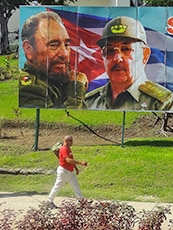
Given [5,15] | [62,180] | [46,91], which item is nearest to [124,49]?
[46,91]

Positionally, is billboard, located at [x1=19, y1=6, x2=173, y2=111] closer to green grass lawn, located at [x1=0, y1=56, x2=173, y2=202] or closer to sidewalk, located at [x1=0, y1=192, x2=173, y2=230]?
green grass lawn, located at [x1=0, y1=56, x2=173, y2=202]

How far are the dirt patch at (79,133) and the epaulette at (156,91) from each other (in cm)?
181

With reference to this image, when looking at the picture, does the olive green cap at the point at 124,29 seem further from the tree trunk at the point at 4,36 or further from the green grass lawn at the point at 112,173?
the tree trunk at the point at 4,36

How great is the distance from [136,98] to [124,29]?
150cm

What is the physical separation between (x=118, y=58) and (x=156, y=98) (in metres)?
1.19

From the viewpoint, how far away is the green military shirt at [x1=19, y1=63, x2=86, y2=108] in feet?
46.4

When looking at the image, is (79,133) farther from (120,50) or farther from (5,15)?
(5,15)

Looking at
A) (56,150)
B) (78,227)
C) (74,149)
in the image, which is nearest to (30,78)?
(74,149)

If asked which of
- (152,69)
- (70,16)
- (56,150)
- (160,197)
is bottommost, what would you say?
(160,197)

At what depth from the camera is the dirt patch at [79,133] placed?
15.6 meters

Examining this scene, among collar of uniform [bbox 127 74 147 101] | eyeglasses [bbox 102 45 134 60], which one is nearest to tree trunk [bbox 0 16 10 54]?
eyeglasses [bbox 102 45 134 60]

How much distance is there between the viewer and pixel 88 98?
1408cm

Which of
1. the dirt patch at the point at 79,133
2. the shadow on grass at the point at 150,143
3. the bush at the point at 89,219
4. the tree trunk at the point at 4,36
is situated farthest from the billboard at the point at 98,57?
the tree trunk at the point at 4,36

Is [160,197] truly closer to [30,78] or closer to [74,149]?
[74,149]
